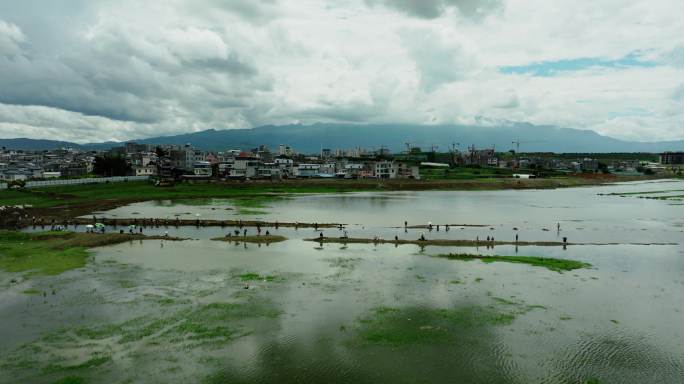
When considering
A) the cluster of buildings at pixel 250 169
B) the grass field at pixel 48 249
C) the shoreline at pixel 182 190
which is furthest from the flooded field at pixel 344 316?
the cluster of buildings at pixel 250 169

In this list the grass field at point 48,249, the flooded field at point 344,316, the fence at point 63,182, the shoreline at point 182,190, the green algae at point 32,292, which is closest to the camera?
the flooded field at point 344,316

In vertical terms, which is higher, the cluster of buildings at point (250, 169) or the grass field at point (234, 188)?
the cluster of buildings at point (250, 169)

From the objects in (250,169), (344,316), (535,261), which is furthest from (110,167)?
(344,316)

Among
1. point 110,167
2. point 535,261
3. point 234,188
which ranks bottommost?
point 535,261

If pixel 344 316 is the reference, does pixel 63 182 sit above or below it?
above

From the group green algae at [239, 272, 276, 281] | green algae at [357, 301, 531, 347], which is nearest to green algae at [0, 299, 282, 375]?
green algae at [357, 301, 531, 347]

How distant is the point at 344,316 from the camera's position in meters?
22.0

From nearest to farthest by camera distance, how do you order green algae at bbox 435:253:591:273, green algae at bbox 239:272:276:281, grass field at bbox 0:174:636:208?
green algae at bbox 239:272:276:281 → green algae at bbox 435:253:591:273 → grass field at bbox 0:174:636:208

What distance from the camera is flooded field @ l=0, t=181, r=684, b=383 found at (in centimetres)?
1672

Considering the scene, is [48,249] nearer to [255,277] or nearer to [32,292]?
[32,292]

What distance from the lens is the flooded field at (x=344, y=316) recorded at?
16.7 m

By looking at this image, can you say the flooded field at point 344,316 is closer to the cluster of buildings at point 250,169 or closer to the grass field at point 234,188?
the grass field at point 234,188

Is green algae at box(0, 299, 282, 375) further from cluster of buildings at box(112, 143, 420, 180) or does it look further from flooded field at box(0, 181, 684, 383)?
cluster of buildings at box(112, 143, 420, 180)

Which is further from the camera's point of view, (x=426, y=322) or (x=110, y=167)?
(x=110, y=167)
